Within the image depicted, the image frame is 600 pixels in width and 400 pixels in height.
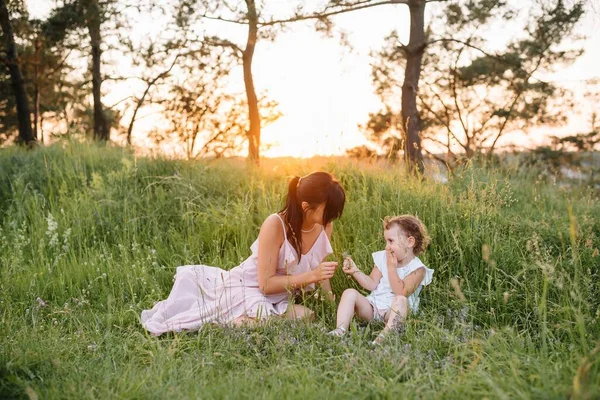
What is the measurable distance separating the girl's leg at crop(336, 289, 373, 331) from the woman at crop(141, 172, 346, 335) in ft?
0.65

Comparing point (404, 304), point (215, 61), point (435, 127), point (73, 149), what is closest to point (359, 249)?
point (404, 304)

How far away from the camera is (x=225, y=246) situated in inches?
223

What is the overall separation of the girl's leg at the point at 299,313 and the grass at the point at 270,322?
10 cm

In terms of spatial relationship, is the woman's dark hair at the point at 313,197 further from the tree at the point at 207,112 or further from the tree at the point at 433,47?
the tree at the point at 207,112

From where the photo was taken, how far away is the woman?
4086 mm

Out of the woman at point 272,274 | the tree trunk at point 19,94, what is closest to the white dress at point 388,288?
the woman at point 272,274

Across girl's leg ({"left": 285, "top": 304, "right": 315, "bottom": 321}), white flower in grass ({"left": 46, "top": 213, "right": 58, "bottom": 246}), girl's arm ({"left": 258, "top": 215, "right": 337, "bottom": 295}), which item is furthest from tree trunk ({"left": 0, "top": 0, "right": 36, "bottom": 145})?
girl's leg ({"left": 285, "top": 304, "right": 315, "bottom": 321})

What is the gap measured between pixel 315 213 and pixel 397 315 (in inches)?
35.9

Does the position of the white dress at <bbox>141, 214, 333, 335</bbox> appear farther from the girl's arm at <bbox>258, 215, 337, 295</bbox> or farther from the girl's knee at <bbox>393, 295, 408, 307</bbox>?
the girl's knee at <bbox>393, 295, 408, 307</bbox>

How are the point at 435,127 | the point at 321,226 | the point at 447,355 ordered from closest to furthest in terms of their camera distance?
the point at 447,355 → the point at 321,226 → the point at 435,127

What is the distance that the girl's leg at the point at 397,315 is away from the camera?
12.3 feet

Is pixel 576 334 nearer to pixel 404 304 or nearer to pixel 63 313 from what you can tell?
pixel 404 304

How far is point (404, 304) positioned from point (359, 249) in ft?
3.55

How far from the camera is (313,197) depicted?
4086mm
